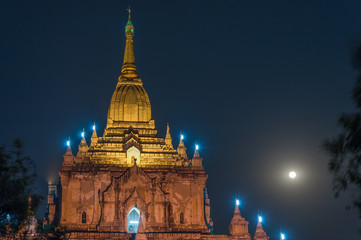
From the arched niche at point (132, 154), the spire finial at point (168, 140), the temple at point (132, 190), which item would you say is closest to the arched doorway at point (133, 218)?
the temple at point (132, 190)

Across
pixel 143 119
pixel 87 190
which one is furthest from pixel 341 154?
pixel 143 119

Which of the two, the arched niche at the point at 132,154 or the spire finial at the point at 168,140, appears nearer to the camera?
the arched niche at the point at 132,154

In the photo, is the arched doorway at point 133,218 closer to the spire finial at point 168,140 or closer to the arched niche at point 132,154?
the arched niche at point 132,154

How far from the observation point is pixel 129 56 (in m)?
75.7

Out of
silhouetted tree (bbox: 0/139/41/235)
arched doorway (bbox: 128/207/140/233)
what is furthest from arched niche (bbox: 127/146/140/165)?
silhouetted tree (bbox: 0/139/41/235)

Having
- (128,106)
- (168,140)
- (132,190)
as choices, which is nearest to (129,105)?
(128,106)

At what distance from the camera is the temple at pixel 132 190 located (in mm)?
64562

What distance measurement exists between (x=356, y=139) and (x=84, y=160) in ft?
152

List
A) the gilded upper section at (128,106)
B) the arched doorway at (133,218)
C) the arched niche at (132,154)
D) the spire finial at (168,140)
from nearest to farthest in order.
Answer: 1. the arched doorway at (133,218)
2. the arched niche at (132,154)
3. the gilded upper section at (128,106)
4. the spire finial at (168,140)

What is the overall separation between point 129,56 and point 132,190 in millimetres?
16539

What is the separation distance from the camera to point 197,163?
6962cm

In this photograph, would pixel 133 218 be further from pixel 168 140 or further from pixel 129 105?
pixel 129 105

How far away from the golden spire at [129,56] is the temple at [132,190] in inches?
208

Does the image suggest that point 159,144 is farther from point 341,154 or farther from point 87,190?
point 341,154
